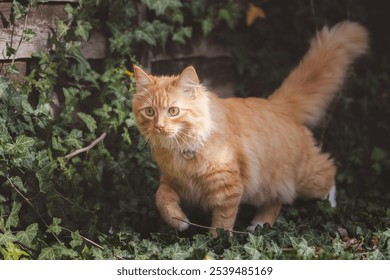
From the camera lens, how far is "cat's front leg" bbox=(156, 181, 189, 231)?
11.8 feet

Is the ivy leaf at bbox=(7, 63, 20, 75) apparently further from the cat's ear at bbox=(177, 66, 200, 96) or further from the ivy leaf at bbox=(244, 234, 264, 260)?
the ivy leaf at bbox=(244, 234, 264, 260)

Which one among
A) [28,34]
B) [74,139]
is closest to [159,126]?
[74,139]

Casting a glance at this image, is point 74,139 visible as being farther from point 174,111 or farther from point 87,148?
point 174,111

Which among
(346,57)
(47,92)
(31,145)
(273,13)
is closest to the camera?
(31,145)

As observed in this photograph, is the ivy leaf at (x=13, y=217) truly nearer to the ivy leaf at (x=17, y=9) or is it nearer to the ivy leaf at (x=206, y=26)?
the ivy leaf at (x=17, y=9)

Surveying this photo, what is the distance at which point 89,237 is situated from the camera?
375cm

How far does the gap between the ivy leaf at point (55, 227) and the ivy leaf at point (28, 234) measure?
100 millimetres

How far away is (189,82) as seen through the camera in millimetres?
3441

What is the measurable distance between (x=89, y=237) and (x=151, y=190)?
70cm

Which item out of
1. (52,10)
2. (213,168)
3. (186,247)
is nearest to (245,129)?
(213,168)

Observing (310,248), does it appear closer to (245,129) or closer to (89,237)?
(245,129)

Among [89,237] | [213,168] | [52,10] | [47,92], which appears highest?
[52,10]

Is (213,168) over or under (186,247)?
over

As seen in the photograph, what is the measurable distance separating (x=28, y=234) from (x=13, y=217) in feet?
0.45
